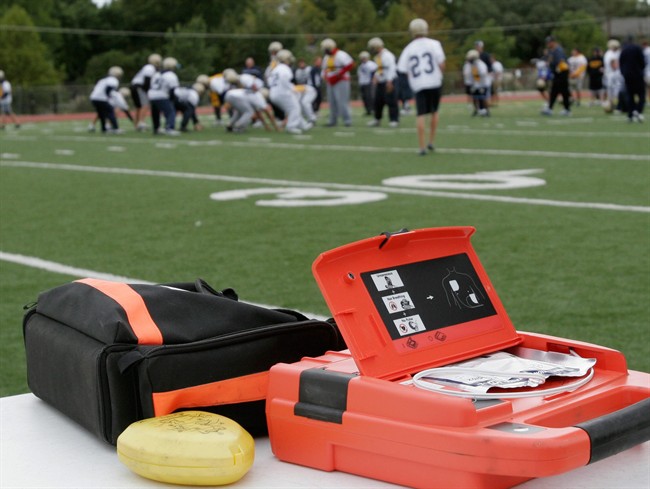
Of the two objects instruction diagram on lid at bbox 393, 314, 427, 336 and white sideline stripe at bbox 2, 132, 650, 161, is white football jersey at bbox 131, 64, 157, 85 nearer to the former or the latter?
white sideline stripe at bbox 2, 132, 650, 161

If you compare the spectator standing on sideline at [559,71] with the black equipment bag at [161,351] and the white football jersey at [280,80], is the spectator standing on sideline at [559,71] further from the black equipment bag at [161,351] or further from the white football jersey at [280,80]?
the black equipment bag at [161,351]

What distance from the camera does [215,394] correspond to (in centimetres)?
245

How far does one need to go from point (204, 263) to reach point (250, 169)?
6.55 m

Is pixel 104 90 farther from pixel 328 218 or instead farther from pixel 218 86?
pixel 328 218

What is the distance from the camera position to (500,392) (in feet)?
7.53

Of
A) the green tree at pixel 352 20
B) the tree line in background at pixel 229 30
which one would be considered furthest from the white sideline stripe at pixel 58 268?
the green tree at pixel 352 20

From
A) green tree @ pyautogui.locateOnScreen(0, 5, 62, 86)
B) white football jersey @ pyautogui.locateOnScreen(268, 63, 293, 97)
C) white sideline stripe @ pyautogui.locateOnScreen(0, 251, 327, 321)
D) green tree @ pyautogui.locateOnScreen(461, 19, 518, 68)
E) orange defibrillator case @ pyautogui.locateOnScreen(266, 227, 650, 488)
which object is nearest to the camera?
orange defibrillator case @ pyautogui.locateOnScreen(266, 227, 650, 488)

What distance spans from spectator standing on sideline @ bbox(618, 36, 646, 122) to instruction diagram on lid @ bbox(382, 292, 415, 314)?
1874 centimetres

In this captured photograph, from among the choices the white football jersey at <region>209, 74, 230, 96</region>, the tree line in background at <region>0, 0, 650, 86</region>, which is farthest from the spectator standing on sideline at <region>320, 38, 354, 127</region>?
the tree line in background at <region>0, 0, 650, 86</region>

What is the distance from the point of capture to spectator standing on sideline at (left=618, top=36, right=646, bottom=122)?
20.6 metres

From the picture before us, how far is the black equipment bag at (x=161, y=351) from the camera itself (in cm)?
239

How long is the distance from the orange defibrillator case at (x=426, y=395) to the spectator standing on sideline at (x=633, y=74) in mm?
18599

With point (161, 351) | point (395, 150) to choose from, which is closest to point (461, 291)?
point (161, 351)

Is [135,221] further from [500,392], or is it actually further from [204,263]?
[500,392]
